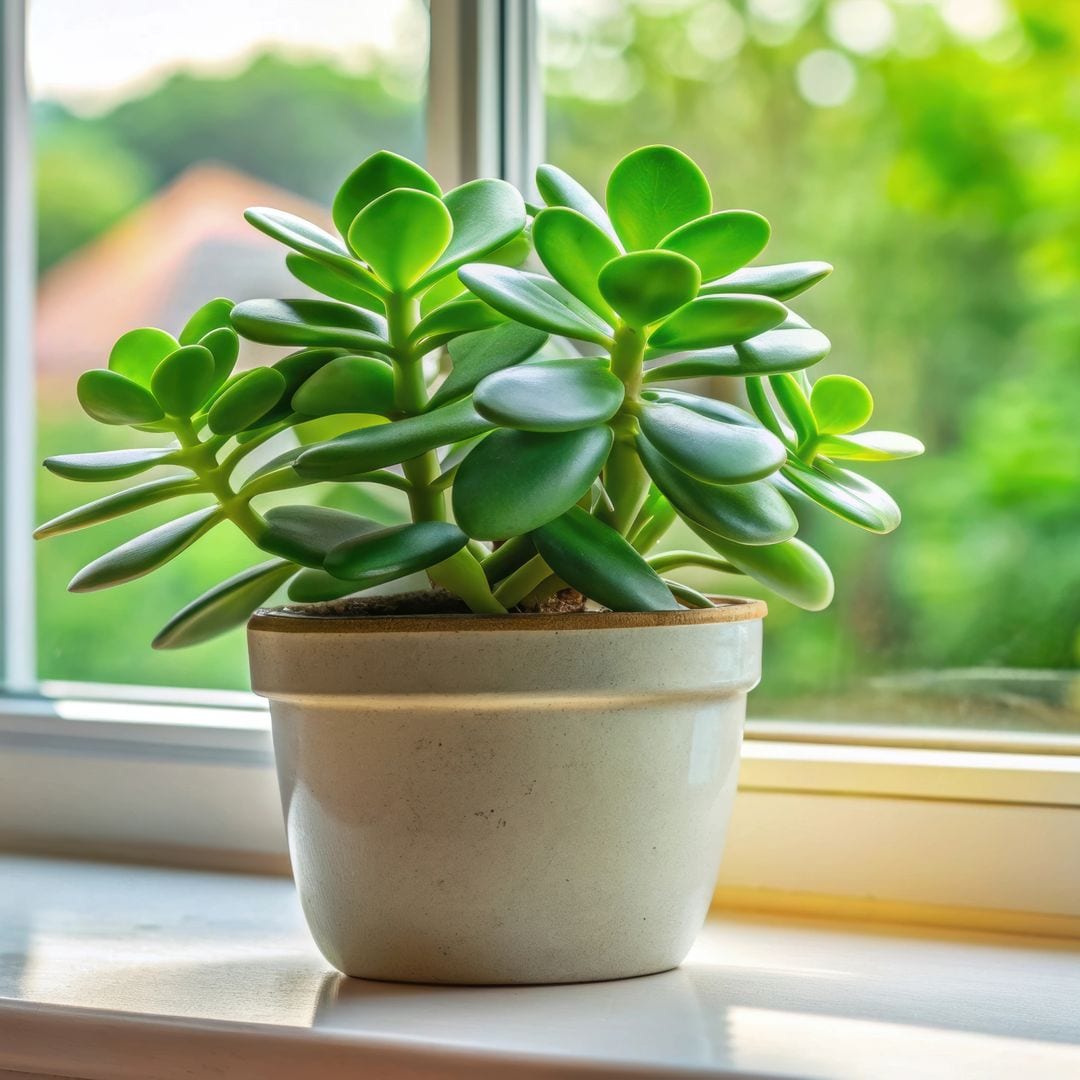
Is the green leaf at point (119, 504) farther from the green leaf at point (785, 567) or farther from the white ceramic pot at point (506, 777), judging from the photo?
the green leaf at point (785, 567)

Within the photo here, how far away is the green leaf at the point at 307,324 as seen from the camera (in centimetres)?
58

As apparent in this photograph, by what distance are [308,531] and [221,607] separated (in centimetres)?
11

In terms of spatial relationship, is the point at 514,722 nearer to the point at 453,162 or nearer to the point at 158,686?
the point at 453,162

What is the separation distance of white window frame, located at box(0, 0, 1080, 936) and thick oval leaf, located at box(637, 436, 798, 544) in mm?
305

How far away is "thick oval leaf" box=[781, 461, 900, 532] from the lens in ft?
1.93

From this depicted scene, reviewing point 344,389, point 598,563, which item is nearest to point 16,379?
point 344,389

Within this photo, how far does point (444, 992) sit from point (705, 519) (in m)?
0.25

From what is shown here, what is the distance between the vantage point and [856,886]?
79 cm

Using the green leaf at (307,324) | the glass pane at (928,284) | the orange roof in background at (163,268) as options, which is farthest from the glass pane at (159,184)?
the green leaf at (307,324)

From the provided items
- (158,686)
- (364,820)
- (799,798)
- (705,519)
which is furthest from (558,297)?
(158,686)

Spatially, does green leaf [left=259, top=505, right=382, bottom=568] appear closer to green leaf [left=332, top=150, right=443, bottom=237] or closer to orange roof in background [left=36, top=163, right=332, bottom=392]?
green leaf [left=332, top=150, right=443, bottom=237]

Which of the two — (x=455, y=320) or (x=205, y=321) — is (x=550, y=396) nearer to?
(x=455, y=320)

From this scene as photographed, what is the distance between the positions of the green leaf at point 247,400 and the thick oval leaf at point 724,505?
0.56ft

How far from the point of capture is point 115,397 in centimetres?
61
